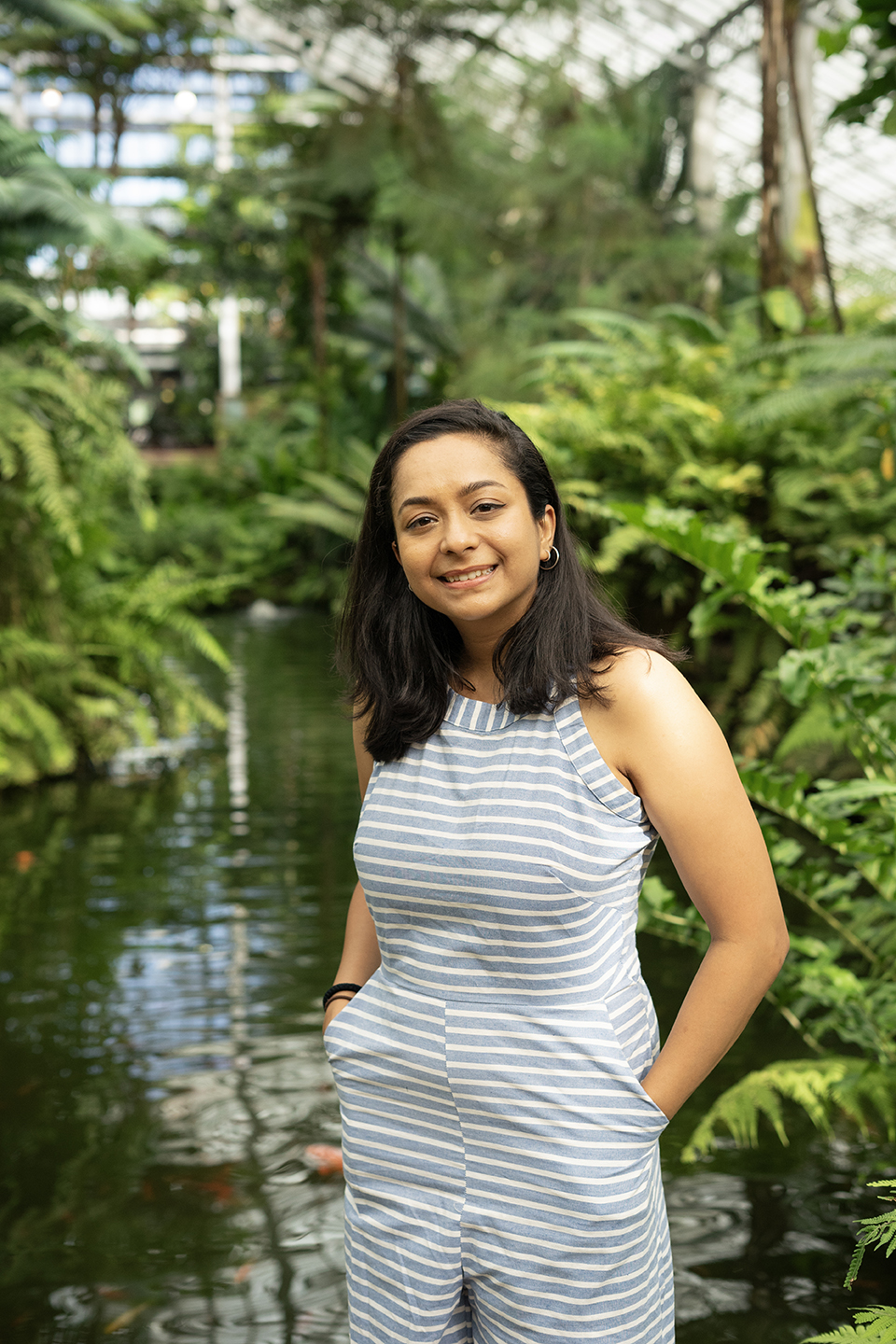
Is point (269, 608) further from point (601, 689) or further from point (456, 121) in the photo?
point (601, 689)

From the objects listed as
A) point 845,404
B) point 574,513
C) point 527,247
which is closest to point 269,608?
point 527,247

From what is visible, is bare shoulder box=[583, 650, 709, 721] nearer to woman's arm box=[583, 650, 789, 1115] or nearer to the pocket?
woman's arm box=[583, 650, 789, 1115]

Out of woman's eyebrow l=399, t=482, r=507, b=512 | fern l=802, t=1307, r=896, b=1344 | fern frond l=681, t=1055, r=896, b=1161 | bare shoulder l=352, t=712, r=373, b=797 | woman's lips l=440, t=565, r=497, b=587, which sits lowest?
fern frond l=681, t=1055, r=896, b=1161

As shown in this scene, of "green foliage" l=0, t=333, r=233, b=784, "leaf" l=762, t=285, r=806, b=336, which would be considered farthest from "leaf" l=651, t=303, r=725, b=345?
"green foliage" l=0, t=333, r=233, b=784

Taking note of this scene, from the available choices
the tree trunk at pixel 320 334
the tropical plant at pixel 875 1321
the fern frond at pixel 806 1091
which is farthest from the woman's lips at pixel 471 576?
the tree trunk at pixel 320 334

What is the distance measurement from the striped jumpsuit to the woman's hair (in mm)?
46

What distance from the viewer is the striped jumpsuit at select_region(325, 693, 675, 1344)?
1.24 meters

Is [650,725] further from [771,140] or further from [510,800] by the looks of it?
[771,140]

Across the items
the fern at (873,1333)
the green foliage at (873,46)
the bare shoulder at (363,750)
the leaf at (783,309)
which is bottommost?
the fern at (873,1333)

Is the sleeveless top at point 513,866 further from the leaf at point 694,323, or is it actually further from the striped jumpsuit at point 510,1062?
the leaf at point 694,323

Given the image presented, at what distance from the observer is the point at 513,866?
48.8 inches

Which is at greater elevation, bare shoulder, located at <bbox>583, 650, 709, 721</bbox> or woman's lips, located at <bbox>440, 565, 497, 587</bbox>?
woman's lips, located at <bbox>440, 565, 497, 587</bbox>

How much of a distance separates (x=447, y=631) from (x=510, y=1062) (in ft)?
1.74

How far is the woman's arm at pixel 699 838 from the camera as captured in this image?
124cm
